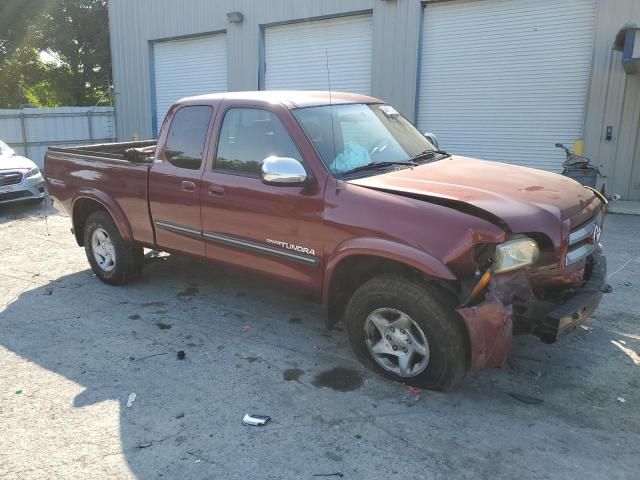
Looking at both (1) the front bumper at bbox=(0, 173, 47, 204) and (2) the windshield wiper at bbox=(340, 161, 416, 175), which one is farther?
(1) the front bumper at bbox=(0, 173, 47, 204)

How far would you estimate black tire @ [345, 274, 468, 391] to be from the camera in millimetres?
3373

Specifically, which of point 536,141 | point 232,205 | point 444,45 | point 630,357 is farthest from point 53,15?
point 630,357

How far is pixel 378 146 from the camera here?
4398 mm

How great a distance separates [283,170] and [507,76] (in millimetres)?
9717

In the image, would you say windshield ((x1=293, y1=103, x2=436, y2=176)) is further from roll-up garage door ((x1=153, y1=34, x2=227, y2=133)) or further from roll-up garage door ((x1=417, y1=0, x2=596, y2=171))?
roll-up garage door ((x1=153, y1=34, x2=227, y2=133))

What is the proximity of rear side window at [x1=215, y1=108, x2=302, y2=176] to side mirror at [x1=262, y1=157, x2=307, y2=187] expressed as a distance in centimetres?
26

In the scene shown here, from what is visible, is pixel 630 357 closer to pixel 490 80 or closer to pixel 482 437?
pixel 482 437

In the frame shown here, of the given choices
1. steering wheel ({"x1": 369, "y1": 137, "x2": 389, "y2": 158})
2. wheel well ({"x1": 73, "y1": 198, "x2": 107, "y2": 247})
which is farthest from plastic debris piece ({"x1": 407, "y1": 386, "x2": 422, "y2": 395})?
wheel well ({"x1": 73, "y1": 198, "x2": 107, "y2": 247})

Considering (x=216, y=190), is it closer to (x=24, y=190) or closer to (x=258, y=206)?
(x=258, y=206)

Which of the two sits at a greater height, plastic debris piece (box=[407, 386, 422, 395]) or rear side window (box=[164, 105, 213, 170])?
rear side window (box=[164, 105, 213, 170])

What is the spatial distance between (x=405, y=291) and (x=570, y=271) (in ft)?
3.63

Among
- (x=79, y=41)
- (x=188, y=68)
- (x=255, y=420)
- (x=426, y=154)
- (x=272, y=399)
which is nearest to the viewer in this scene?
(x=255, y=420)

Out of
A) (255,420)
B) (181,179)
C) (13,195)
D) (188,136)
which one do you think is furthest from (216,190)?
(13,195)

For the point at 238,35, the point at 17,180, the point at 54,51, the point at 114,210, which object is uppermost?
the point at 54,51
